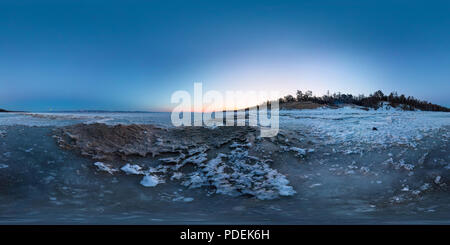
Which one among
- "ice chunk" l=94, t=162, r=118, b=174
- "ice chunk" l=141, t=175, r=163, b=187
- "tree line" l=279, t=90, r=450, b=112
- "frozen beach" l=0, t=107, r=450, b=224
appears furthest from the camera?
"tree line" l=279, t=90, r=450, b=112

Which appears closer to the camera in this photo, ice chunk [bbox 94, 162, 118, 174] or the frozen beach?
the frozen beach

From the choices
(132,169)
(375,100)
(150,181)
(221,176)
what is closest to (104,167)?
(132,169)

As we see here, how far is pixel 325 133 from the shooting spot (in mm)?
7793

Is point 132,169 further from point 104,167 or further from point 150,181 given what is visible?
point 150,181

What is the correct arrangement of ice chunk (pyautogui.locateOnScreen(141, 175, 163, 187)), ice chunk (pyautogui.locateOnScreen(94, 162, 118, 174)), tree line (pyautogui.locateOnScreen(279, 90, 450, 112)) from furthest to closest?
tree line (pyautogui.locateOnScreen(279, 90, 450, 112))
ice chunk (pyautogui.locateOnScreen(94, 162, 118, 174))
ice chunk (pyautogui.locateOnScreen(141, 175, 163, 187))

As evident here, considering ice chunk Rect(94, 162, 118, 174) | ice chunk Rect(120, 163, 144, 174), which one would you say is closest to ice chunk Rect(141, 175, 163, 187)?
ice chunk Rect(120, 163, 144, 174)

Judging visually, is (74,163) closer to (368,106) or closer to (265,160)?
(265,160)

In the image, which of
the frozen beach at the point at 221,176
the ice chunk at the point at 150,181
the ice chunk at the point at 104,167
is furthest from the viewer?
the ice chunk at the point at 104,167

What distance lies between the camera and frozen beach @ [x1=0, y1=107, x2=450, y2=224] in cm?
355

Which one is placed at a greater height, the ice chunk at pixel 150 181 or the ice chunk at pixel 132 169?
the ice chunk at pixel 132 169

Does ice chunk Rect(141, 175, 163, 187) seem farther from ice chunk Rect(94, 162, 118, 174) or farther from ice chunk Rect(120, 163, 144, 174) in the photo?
ice chunk Rect(94, 162, 118, 174)

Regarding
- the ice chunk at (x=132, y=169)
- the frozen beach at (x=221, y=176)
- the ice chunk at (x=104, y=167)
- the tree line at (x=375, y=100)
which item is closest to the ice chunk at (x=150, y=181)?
the frozen beach at (x=221, y=176)

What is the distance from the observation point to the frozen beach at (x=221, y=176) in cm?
355

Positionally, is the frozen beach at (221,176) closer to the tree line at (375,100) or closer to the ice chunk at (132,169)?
the ice chunk at (132,169)
